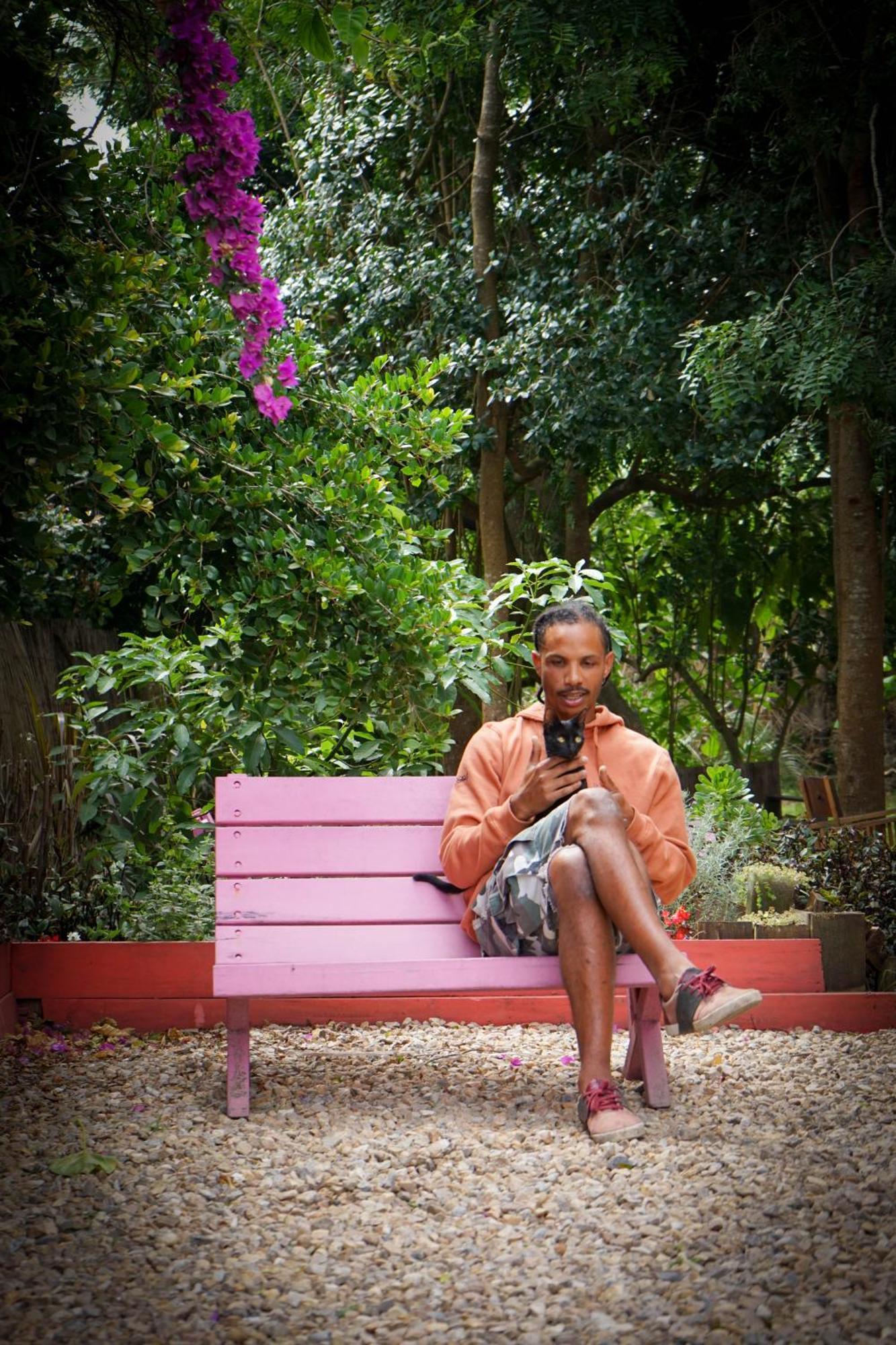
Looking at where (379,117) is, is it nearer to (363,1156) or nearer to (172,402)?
(172,402)

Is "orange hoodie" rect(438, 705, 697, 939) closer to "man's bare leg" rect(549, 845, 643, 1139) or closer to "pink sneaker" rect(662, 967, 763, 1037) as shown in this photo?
"man's bare leg" rect(549, 845, 643, 1139)

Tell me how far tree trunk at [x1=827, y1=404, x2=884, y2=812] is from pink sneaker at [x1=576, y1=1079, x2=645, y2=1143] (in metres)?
4.41

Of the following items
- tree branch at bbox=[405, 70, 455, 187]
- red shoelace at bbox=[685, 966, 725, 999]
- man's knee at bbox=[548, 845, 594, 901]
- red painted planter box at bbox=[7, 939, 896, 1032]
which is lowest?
red painted planter box at bbox=[7, 939, 896, 1032]

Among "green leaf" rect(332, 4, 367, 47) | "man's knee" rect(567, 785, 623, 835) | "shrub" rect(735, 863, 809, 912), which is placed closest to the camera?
"green leaf" rect(332, 4, 367, 47)

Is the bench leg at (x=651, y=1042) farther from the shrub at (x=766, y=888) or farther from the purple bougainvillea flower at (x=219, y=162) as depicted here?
the purple bougainvillea flower at (x=219, y=162)

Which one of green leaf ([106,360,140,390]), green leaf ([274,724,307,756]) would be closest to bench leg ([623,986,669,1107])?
green leaf ([274,724,307,756])

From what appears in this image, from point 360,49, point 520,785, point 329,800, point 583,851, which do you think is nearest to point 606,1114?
point 583,851

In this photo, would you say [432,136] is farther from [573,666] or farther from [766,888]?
[573,666]

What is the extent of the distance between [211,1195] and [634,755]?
5.25ft

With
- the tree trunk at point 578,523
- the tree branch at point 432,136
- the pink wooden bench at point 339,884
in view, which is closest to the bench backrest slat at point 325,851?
the pink wooden bench at point 339,884

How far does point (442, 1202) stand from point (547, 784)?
1055 millimetres

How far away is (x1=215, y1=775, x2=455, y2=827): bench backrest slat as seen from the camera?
392cm

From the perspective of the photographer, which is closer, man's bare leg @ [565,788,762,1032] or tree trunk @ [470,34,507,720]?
man's bare leg @ [565,788,762,1032]

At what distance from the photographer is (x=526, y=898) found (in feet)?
11.5
